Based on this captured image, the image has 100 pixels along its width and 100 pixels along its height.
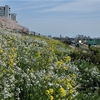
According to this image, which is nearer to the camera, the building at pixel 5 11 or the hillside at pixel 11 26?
the hillside at pixel 11 26

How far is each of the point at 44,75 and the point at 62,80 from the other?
430 mm

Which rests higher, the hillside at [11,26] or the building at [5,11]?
the building at [5,11]

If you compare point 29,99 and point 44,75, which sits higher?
point 44,75

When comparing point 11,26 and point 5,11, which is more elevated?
point 5,11

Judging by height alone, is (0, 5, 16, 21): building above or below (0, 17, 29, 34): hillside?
above

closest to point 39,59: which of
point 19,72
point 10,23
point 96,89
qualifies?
point 96,89

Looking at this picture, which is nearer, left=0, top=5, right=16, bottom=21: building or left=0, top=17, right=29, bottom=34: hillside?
left=0, top=17, right=29, bottom=34: hillside

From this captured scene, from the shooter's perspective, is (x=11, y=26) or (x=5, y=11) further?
(x=5, y=11)

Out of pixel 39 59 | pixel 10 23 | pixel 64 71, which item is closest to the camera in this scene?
pixel 64 71

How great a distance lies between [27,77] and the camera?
689cm

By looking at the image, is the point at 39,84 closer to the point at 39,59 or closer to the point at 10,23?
the point at 39,59

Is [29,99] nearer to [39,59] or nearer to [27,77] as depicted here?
[27,77]

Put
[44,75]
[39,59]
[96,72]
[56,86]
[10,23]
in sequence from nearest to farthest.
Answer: [56,86] < [44,75] < [39,59] < [96,72] < [10,23]

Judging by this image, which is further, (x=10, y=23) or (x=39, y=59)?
(x=10, y=23)
